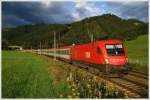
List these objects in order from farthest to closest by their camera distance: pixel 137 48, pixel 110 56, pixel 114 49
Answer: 1. pixel 137 48
2. pixel 114 49
3. pixel 110 56

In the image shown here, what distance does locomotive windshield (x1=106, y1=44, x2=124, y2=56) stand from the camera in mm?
16391

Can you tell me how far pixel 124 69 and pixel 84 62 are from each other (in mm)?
6575

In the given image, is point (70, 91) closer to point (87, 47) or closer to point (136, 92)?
point (136, 92)

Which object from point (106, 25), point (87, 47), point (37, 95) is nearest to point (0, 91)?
point (37, 95)

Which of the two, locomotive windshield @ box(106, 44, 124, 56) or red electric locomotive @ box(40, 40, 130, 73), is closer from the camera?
red electric locomotive @ box(40, 40, 130, 73)

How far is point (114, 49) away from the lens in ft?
54.4

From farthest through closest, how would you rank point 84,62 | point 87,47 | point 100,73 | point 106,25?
Answer: point 106,25, point 84,62, point 87,47, point 100,73

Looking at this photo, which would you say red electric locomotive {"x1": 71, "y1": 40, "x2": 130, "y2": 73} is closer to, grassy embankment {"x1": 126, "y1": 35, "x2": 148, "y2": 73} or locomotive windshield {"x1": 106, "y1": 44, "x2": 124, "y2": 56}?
locomotive windshield {"x1": 106, "y1": 44, "x2": 124, "y2": 56}

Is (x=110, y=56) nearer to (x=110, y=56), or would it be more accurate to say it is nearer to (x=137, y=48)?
(x=110, y=56)

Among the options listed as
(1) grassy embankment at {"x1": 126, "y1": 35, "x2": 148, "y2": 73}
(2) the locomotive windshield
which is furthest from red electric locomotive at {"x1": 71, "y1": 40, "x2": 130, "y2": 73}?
(1) grassy embankment at {"x1": 126, "y1": 35, "x2": 148, "y2": 73}

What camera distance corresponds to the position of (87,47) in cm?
2073

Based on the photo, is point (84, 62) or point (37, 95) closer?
point (37, 95)

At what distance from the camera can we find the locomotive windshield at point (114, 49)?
1639 cm

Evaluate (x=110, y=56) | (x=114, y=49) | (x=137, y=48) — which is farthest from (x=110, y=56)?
(x=137, y=48)
